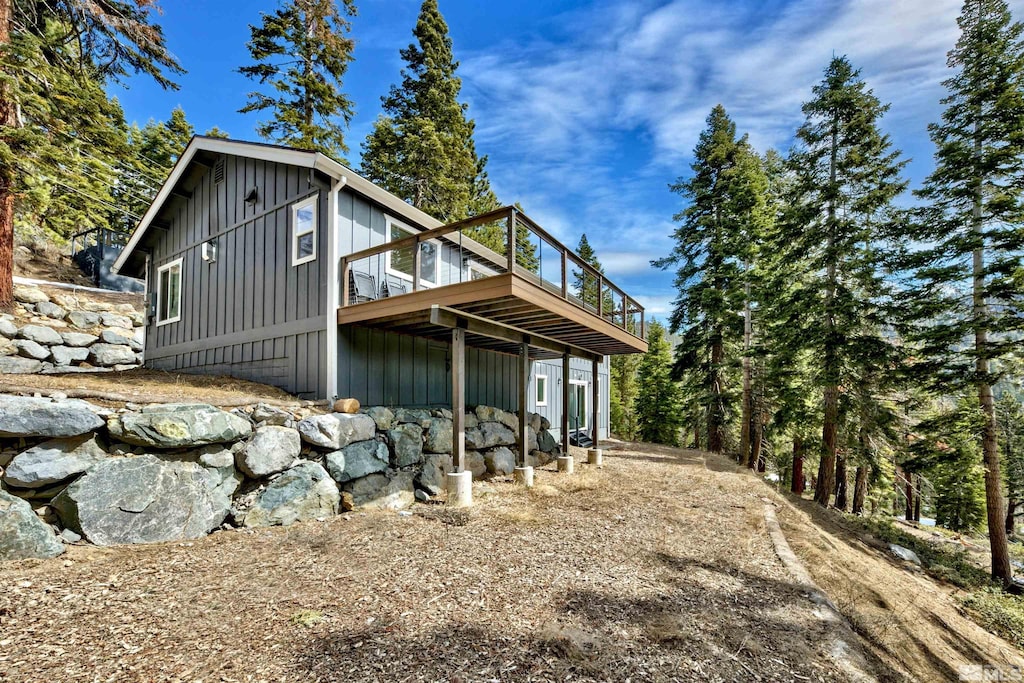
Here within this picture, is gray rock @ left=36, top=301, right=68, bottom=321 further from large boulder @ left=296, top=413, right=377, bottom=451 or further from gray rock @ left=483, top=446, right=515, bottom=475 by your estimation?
gray rock @ left=483, top=446, right=515, bottom=475

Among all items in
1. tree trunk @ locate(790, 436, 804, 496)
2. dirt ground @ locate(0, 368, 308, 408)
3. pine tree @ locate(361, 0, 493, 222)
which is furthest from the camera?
pine tree @ locate(361, 0, 493, 222)

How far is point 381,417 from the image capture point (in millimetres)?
6934

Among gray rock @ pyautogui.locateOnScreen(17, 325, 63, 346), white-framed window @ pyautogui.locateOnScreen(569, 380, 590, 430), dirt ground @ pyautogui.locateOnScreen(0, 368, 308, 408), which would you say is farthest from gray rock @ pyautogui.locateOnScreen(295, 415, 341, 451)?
gray rock @ pyautogui.locateOnScreen(17, 325, 63, 346)

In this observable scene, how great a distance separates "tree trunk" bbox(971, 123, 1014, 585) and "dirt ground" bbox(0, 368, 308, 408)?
45.4 feet

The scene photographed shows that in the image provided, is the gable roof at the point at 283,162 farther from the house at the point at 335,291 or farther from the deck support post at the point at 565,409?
the deck support post at the point at 565,409

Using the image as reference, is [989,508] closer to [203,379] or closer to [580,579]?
[580,579]

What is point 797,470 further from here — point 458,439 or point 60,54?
point 60,54

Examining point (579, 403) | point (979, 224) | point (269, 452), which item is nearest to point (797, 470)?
point (579, 403)

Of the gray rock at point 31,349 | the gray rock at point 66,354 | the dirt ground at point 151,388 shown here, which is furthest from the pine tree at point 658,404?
the gray rock at point 31,349

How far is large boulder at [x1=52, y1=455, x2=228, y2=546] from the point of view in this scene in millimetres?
4180

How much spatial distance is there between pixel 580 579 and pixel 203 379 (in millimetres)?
7514

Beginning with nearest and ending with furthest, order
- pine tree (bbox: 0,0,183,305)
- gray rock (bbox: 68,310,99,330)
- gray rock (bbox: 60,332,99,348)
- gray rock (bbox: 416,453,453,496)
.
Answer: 1. gray rock (bbox: 416,453,453,496)
2. pine tree (bbox: 0,0,183,305)
3. gray rock (bbox: 60,332,99,348)
4. gray rock (bbox: 68,310,99,330)

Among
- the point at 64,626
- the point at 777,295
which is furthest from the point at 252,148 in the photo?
the point at 777,295

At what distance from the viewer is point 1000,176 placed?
9.80 m
